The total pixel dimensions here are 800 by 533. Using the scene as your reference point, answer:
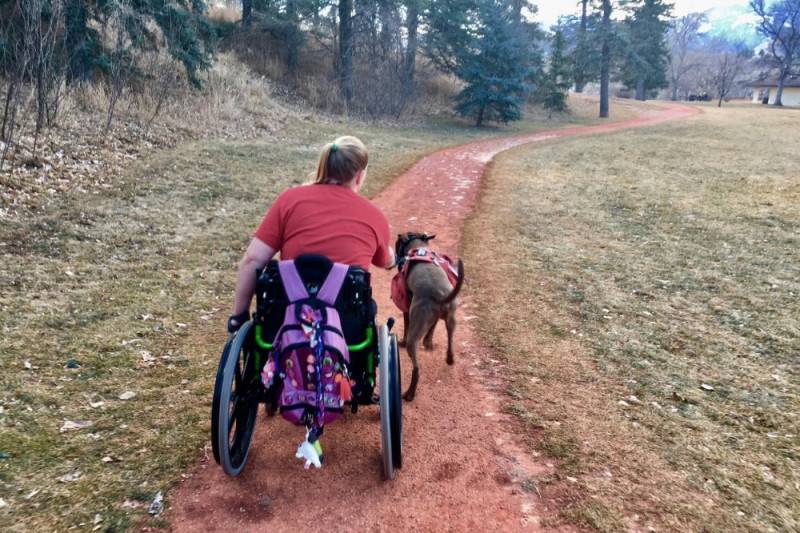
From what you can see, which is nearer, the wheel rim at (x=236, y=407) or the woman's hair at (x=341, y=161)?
the wheel rim at (x=236, y=407)

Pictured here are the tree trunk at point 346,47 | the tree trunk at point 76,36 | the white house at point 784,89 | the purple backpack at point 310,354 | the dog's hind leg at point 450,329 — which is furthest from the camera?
the white house at point 784,89

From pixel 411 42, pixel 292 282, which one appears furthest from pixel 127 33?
pixel 411 42

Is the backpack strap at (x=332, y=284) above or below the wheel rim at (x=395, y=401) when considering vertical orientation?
above

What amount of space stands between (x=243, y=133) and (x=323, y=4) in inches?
406

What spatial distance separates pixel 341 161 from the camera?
8.89 feet

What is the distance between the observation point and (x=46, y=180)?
7.60 m

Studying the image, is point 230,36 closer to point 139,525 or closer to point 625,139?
point 625,139

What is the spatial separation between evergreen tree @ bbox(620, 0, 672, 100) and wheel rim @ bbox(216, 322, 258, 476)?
34.2m

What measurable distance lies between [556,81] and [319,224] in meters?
31.6

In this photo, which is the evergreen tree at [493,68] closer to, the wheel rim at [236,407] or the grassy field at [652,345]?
the grassy field at [652,345]

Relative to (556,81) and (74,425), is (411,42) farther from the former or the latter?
(74,425)

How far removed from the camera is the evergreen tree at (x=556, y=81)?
A: 30.4 metres

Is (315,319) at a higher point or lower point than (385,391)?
higher

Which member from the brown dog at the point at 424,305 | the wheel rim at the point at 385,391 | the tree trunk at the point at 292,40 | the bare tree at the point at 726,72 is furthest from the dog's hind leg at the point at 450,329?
the bare tree at the point at 726,72
